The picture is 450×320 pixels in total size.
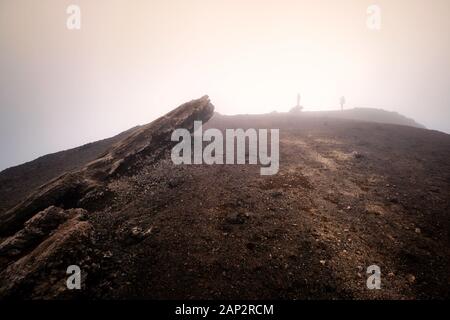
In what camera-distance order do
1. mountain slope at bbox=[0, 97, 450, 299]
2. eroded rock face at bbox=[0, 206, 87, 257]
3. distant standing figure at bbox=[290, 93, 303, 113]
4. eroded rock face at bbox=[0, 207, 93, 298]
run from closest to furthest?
eroded rock face at bbox=[0, 207, 93, 298] → mountain slope at bbox=[0, 97, 450, 299] → eroded rock face at bbox=[0, 206, 87, 257] → distant standing figure at bbox=[290, 93, 303, 113]

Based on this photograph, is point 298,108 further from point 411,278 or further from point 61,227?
point 61,227

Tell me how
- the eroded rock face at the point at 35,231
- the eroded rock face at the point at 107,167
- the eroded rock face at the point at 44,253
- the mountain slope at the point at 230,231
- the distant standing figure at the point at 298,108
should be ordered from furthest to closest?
1. the distant standing figure at the point at 298,108
2. the eroded rock face at the point at 107,167
3. the eroded rock face at the point at 35,231
4. the mountain slope at the point at 230,231
5. the eroded rock face at the point at 44,253

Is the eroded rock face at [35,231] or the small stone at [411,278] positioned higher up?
the eroded rock face at [35,231]

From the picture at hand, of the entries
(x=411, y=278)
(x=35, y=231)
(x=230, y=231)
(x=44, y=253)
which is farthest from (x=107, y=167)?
(x=411, y=278)

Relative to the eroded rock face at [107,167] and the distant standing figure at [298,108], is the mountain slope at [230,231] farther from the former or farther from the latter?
the distant standing figure at [298,108]

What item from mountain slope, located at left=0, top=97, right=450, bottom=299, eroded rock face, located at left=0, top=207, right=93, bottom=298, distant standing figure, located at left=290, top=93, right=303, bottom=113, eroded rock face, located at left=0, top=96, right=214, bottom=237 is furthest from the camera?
distant standing figure, located at left=290, top=93, right=303, bottom=113

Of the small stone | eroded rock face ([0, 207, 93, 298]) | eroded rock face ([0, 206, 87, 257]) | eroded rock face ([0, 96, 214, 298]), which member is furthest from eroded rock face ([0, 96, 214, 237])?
the small stone

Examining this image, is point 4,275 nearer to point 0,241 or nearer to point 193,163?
point 0,241

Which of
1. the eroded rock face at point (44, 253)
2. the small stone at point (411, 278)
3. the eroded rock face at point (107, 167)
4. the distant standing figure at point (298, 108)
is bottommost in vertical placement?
the small stone at point (411, 278)

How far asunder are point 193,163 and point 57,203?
6654mm

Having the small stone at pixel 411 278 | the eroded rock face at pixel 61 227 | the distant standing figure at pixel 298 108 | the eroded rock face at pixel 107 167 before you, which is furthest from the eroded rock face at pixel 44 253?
the distant standing figure at pixel 298 108

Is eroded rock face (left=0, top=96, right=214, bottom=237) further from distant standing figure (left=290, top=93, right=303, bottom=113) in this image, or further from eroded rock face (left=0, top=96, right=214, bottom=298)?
distant standing figure (left=290, top=93, right=303, bottom=113)

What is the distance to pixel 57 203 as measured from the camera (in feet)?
32.9
